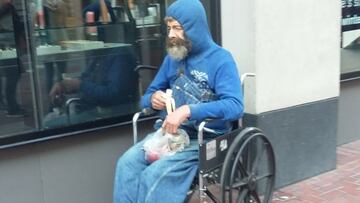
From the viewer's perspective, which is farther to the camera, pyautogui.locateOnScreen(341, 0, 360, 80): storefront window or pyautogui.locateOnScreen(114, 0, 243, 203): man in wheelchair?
pyautogui.locateOnScreen(341, 0, 360, 80): storefront window

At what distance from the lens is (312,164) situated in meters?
4.59

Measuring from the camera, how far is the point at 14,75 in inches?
139

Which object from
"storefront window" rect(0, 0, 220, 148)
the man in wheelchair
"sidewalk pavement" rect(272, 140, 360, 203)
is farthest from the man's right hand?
"sidewalk pavement" rect(272, 140, 360, 203)

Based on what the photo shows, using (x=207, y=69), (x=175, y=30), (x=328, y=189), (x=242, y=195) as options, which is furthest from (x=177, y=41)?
(x=328, y=189)

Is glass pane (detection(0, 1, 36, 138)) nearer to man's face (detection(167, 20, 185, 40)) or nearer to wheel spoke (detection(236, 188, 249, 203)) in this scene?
man's face (detection(167, 20, 185, 40))

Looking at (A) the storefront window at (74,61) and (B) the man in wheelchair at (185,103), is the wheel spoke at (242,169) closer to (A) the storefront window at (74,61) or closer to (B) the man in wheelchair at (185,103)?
(B) the man in wheelchair at (185,103)

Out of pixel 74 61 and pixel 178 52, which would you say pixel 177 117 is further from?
pixel 74 61

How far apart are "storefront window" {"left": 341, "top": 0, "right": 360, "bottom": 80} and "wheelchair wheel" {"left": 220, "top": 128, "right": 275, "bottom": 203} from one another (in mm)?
1948

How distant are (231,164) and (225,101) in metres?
0.35

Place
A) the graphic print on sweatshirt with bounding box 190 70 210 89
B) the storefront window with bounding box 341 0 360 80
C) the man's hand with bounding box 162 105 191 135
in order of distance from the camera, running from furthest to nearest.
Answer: the storefront window with bounding box 341 0 360 80 → the graphic print on sweatshirt with bounding box 190 70 210 89 → the man's hand with bounding box 162 105 191 135

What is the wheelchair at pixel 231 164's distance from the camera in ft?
10.3

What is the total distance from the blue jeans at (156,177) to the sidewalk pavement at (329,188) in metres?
1.24

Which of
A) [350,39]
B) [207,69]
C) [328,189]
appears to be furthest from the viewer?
[350,39]

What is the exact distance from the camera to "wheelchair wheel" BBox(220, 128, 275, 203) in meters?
3.18
